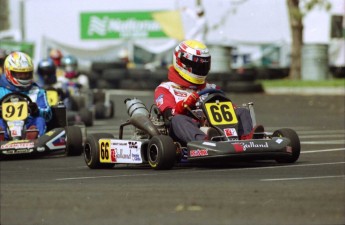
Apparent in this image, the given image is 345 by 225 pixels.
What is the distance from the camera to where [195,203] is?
23.4ft

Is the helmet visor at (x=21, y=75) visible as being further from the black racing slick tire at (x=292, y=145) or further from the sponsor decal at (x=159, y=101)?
the black racing slick tire at (x=292, y=145)

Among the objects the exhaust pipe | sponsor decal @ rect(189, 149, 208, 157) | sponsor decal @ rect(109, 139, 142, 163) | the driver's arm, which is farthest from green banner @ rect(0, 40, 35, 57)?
sponsor decal @ rect(189, 149, 208, 157)

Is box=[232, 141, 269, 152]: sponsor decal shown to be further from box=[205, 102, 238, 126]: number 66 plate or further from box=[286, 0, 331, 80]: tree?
box=[286, 0, 331, 80]: tree

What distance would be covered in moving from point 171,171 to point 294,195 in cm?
222

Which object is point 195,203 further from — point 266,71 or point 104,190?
point 266,71

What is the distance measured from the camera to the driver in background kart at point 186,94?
32.2 ft

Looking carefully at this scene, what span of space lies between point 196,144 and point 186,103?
679mm

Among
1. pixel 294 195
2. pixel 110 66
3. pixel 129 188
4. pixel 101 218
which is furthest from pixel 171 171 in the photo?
pixel 110 66

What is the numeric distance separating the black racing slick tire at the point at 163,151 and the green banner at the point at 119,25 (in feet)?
79.6

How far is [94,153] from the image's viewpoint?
1030 cm

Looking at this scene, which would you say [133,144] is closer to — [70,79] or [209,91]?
[209,91]

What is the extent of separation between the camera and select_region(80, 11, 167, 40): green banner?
111 feet

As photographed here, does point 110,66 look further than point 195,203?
Yes

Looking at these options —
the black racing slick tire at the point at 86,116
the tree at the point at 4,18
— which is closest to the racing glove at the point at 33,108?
the black racing slick tire at the point at 86,116
